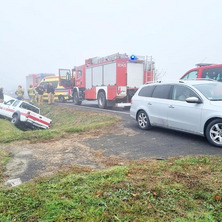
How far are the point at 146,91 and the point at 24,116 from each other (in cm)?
675

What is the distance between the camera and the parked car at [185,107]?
5.23 m

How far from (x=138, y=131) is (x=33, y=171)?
12.8 feet

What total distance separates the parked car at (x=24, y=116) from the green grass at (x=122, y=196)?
27.1 feet

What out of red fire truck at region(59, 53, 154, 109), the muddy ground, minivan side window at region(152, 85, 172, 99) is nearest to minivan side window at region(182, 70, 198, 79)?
minivan side window at region(152, 85, 172, 99)

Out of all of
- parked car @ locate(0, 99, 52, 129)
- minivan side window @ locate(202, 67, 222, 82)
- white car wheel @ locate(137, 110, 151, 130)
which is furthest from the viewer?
parked car @ locate(0, 99, 52, 129)

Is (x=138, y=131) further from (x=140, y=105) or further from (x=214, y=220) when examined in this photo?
(x=214, y=220)

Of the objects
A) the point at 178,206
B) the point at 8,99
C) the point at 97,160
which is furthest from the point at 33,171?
the point at 8,99

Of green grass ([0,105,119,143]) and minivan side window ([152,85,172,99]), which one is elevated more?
minivan side window ([152,85,172,99])

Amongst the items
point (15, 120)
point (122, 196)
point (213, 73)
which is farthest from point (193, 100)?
point (15, 120)

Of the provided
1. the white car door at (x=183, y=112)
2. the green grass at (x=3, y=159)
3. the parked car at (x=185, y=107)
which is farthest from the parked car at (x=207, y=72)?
the green grass at (x=3, y=159)

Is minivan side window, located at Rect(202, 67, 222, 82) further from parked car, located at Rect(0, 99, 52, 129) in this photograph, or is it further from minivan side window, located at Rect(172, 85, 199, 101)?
parked car, located at Rect(0, 99, 52, 129)

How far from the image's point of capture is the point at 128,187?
313cm

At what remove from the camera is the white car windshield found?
5551mm

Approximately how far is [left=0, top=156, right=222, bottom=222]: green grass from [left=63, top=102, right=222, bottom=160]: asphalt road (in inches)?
42.7
